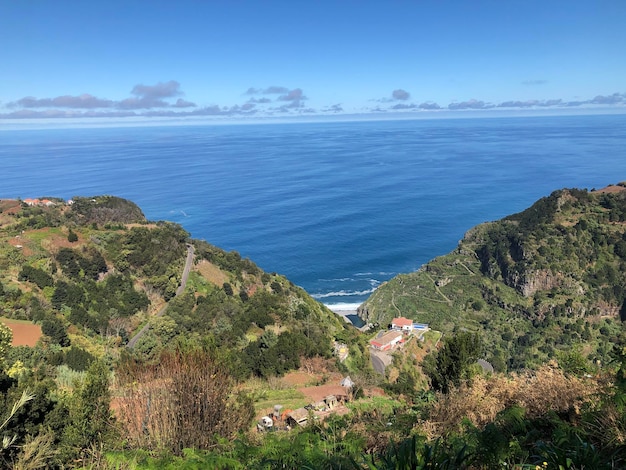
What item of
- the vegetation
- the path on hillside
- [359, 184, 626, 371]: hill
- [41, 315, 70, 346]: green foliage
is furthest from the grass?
[359, 184, 626, 371]: hill

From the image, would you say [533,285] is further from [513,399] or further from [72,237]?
[72,237]

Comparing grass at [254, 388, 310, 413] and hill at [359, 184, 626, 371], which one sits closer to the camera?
grass at [254, 388, 310, 413]

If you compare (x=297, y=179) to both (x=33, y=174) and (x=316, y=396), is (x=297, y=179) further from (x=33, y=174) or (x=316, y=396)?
(x=316, y=396)

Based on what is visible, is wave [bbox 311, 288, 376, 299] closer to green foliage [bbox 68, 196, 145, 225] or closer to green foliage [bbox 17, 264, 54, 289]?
green foliage [bbox 68, 196, 145, 225]

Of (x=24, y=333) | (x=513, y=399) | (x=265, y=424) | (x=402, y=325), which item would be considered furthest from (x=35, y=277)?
(x=402, y=325)

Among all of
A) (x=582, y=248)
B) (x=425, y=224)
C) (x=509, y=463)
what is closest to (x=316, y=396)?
(x=509, y=463)

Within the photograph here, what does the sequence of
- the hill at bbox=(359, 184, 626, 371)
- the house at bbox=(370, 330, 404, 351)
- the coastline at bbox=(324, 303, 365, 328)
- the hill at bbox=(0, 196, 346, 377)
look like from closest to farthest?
1. the hill at bbox=(0, 196, 346, 377)
2. the house at bbox=(370, 330, 404, 351)
3. the hill at bbox=(359, 184, 626, 371)
4. the coastline at bbox=(324, 303, 365, 328)

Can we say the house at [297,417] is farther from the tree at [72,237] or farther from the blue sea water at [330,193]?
the blue sea water at [330,193]
